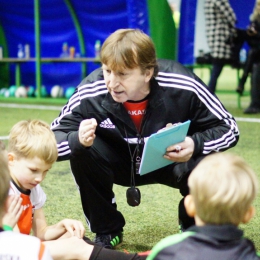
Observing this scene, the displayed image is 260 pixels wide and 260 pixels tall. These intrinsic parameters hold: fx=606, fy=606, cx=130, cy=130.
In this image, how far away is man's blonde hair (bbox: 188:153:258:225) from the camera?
60.7 inches

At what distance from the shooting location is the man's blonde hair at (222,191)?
1.54 m

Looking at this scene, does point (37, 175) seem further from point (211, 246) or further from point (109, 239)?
point (211, 246)

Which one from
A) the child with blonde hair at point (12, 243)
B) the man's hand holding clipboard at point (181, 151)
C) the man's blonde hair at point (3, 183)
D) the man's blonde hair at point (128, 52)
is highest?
the man's blonde hair at point (128, 52)

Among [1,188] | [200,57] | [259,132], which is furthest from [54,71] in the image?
[1,188]

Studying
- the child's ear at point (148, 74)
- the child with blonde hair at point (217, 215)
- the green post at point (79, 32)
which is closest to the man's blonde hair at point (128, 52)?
the child's ear at point (148, 74)

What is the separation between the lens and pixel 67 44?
363 inches

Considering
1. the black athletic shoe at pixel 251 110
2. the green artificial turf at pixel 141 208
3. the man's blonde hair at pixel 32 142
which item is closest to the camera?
the man's blonde hair at pixel 32 142

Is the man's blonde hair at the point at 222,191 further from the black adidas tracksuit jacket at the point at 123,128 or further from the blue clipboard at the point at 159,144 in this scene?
the black adidas tracksuit jacket at the point at 123,128

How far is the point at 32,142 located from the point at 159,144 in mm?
489

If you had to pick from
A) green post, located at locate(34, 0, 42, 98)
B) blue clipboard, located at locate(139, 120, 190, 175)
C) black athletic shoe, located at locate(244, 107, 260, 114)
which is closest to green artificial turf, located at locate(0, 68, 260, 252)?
blue clipboard, located at locate(139, 120, 190, 175)

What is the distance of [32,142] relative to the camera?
2.19 meters

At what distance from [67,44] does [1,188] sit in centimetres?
783

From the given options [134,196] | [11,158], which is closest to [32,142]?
[11,158]

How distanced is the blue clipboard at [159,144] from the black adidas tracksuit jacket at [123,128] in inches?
6.3
